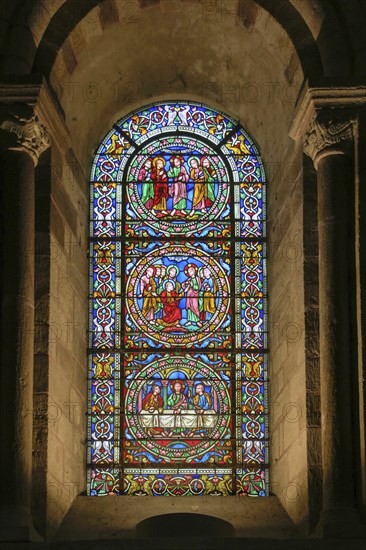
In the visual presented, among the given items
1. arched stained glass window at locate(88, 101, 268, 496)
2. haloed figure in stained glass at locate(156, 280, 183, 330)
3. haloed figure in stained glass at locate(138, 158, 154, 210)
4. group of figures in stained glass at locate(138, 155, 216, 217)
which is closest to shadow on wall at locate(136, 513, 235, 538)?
arched stained glass window at locate(88, 101, 268, 496)

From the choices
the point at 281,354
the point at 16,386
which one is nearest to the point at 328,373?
the point at 281,354

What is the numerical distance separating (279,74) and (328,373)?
135 inches

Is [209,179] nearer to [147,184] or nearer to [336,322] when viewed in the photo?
[147,184]

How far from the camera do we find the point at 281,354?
1652cm

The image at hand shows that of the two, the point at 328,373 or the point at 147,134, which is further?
the point at 147,134

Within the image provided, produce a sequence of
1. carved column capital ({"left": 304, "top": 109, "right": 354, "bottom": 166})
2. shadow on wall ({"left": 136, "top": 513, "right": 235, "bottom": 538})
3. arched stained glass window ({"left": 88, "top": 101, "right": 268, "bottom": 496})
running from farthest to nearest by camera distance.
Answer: arched stained glass window ({"left": 88, "top": 101, "right": 268, "bottom": 496}) → carved column capital ({"left": 304, "top": 109, "right": 354, "bottom": 166}) → shadow on wall ({"left": 136, "top": 513, "right": 235, "bottom": 538})

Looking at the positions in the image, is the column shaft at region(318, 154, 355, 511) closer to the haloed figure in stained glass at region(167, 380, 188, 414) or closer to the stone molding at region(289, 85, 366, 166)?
the stone molding at region(289, 85, 366, 166)

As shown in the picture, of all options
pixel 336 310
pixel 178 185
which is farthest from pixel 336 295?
pixel 178 185

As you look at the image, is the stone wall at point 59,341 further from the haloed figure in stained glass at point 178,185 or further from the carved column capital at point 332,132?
the carved column capital at point 332,132

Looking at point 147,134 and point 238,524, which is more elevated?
point 147,134

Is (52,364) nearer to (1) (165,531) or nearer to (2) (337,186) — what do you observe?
(1) (165,531)

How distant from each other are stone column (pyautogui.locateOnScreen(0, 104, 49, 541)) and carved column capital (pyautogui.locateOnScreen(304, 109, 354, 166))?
101 inches

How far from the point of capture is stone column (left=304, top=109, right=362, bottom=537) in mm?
14570

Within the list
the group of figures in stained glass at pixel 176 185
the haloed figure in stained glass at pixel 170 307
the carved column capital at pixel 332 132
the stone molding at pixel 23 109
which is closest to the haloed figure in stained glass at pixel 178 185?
the group of figures in stained glass at pixel 176 185
